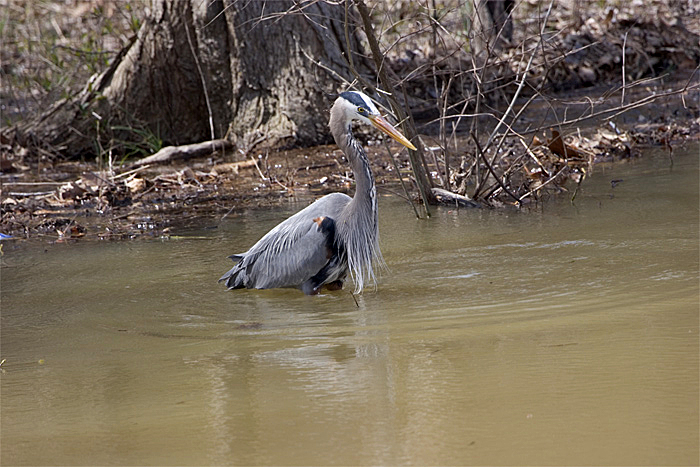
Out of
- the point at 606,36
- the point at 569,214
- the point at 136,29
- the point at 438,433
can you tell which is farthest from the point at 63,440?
the point at 606,36

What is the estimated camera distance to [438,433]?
9.12 ft

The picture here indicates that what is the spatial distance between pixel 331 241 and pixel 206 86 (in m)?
5.32

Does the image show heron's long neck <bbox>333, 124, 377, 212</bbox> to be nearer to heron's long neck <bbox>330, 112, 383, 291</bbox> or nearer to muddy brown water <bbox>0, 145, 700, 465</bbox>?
heron's long neck <bbox>330, 112, 383, 291</bbox>

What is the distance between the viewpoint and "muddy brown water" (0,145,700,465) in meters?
2.77

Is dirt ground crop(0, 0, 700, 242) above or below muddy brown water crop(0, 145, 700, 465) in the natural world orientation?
above

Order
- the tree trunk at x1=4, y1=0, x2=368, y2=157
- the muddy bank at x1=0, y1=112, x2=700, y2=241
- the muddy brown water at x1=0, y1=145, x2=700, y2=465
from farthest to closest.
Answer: the tree trunk at x1=4, y1=0, x2=368, y2=157 → the muddy bank at x1=0, y1=112, x2=700, y2=241 → the muddy brown water at x1=0, y1=145, x2=700, y2=465

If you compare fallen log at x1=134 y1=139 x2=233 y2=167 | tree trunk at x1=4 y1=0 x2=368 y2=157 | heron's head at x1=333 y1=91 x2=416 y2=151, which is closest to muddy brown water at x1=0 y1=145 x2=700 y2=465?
heron's head at x1=333 y1=91 x2=416 y2=151

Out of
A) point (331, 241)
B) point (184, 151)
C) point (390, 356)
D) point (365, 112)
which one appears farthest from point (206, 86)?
point (390, 356)

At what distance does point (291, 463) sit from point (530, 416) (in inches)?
30.5

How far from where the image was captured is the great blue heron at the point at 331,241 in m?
5.23

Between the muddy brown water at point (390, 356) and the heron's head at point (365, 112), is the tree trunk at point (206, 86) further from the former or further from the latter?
the heron's head at point (365, 112)

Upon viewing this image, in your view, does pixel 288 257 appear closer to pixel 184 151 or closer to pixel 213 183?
pixel 213 183

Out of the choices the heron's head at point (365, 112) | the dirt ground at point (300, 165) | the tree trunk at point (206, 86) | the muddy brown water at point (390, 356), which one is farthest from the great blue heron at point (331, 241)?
the tree trunk at point (206, 86)

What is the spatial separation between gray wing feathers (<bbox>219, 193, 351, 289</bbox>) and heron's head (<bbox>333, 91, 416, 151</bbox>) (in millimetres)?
549
